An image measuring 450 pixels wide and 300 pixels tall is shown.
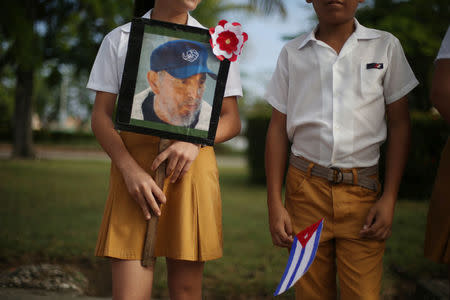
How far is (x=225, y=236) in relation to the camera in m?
6.00

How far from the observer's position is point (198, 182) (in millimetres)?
1962

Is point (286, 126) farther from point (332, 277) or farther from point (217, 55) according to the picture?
point (332, 277)

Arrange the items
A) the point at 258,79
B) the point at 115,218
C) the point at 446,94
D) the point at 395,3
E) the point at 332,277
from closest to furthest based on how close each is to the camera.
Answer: the point at 446,94 → the point at 115,218 → the point at 332,277 → the point at 395,3 → the point at 258,79

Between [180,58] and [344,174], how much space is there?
770 millimetres

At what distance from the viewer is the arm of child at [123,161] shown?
1.83m

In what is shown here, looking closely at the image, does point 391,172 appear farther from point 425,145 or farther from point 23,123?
point 23,123

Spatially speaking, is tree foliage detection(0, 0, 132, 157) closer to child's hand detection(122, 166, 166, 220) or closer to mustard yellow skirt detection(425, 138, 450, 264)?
child's hand detection(122, 166, 166, 220)

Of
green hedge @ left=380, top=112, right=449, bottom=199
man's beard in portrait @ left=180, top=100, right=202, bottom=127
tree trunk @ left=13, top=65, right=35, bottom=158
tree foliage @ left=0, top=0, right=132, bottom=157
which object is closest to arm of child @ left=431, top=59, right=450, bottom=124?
man's beard in portrait @ left=180, top=100, right=202, bottom=127

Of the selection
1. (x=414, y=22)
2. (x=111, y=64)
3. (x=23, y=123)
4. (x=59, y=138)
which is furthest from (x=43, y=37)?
(x=59, y=138)

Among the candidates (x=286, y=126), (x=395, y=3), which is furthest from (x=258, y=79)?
(x=286, y=126)

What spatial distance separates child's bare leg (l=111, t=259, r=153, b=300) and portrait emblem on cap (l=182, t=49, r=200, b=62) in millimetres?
767

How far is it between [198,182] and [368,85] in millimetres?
762

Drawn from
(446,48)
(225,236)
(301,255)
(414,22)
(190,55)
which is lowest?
(225,236)

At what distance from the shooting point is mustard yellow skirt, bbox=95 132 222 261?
6.26ft
